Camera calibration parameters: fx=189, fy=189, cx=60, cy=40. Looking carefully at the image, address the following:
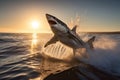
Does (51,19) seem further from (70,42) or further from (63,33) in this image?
(70,42)

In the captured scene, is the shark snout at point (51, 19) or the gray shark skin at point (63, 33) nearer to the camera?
the shark snout at point (51, 19)

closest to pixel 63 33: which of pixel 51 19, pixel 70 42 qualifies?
pixel 70 42

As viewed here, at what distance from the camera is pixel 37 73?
1282 centimetres

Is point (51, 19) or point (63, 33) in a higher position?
point (51, 19)

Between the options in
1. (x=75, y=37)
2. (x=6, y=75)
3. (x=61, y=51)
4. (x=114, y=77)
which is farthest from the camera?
Result: (x=61, y=51)

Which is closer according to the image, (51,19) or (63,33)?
(51,19)

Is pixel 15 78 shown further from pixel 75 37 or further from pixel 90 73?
pixel 75 37

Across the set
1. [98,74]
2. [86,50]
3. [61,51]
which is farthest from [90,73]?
[61,51]

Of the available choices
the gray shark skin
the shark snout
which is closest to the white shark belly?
the gray shark skin

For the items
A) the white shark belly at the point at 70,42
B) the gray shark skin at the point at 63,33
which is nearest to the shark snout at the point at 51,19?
the gray shark skin at the point at 63,33

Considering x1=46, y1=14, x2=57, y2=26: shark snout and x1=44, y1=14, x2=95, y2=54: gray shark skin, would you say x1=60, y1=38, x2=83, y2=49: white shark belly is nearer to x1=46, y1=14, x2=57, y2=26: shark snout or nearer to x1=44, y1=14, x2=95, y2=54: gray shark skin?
x1=44, y1=14, x2=95, y2=54: gray shark skin

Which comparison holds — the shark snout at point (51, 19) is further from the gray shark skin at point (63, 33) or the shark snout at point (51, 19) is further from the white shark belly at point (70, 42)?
the white shark belly at point (70, 42)

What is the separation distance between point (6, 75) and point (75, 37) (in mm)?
8190

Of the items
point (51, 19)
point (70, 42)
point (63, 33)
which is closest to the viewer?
point (51, 19)
